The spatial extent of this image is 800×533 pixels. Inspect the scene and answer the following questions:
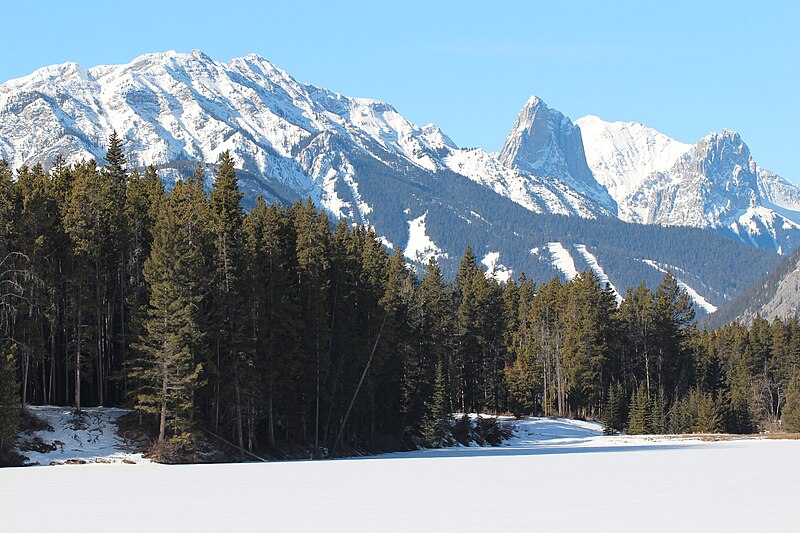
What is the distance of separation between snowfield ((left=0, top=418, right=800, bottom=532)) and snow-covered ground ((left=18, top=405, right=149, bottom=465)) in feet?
8.60

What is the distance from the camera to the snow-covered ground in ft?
175

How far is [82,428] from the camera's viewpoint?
57125 millimetres

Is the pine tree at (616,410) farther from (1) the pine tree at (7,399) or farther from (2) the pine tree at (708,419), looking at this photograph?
(1) the pine tree at (7,399)

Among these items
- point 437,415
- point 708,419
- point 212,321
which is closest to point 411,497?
point 212,321

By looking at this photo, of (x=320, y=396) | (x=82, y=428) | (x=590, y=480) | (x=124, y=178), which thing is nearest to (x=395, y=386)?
(x=320, y=396)

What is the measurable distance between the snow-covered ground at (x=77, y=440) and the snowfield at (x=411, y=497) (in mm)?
2622

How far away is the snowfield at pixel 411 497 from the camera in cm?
2720

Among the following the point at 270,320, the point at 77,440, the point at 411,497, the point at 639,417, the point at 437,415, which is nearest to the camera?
the point at 411,497

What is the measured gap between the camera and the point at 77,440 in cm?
5562

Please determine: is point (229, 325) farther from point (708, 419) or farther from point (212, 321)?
point (708, 419)

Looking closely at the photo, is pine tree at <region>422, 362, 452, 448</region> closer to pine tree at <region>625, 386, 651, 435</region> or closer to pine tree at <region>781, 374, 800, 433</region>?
pine tree at <region>625, 386, 651, 435</region>

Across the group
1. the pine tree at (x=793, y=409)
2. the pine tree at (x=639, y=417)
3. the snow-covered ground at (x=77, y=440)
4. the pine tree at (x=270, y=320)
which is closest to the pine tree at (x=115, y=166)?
the pine tree at (x=270, y=320)

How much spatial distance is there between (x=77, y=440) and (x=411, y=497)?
27.5m

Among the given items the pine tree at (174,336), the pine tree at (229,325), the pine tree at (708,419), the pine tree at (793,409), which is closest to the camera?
the pine tree at (174,336)
